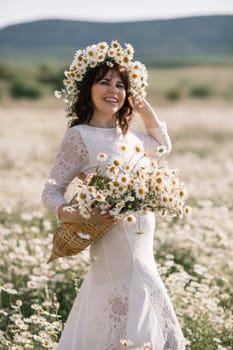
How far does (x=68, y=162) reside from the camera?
4.26m

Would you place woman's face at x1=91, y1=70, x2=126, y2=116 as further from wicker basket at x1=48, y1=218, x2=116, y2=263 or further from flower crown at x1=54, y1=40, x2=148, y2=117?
wicker basket at x1=48, y1=218, x2=116, y2=263

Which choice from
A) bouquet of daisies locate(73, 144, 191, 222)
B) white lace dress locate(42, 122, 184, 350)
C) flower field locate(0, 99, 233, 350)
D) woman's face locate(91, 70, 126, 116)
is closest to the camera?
bouquet of daisies locate(73, 144, 191, 222)

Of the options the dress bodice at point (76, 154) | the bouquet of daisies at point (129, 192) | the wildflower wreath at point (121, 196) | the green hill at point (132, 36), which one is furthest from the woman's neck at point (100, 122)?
the green hill at point (132, 36)

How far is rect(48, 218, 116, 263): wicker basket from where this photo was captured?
12.7 ft

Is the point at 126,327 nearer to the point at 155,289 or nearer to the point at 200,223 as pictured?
the point at 155,289

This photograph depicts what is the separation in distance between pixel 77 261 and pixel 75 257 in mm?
225

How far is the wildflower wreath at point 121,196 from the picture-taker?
3682 millimetres

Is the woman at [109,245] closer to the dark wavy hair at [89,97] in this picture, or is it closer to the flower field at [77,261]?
the dark wavy hair at [89,97]

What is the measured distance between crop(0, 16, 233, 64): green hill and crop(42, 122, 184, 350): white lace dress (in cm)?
14240

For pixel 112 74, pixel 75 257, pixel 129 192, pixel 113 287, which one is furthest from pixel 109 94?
pixel 75 257

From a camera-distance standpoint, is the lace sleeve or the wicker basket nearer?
the wicker basket

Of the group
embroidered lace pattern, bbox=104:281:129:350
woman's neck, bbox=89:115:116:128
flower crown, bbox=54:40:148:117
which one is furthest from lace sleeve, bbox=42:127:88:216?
embroidered lace pattern, bbox=104:281:129:350

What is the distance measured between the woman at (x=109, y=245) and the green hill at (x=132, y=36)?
142096mm

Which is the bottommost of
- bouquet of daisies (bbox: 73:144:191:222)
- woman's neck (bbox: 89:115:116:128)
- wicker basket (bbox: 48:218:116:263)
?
wicker basket (bbox: 48:218:116:263)
